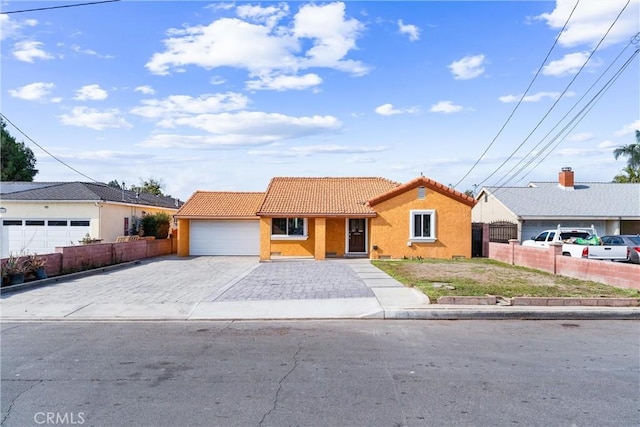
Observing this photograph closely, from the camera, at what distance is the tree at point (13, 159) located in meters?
49.2

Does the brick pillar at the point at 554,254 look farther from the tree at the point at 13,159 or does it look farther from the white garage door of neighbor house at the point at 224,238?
the tree at the point at 13,159

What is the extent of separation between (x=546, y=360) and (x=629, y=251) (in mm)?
16482

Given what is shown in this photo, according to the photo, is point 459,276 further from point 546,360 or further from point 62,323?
point 62,323

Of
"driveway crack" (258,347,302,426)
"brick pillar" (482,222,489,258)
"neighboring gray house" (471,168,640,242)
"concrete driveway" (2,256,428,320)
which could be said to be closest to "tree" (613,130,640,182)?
"neighboring gray house" (471,168,640,242)

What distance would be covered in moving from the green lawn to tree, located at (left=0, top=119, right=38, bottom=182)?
142 feet

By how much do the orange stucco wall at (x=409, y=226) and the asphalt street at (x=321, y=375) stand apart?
51.2 feet

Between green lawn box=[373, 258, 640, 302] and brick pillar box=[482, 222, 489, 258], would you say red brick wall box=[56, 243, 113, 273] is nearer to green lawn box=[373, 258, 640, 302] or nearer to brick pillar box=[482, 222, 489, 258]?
green lawn box=[373, 258, 640, 302]

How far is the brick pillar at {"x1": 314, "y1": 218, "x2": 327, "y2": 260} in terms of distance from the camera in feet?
83.8

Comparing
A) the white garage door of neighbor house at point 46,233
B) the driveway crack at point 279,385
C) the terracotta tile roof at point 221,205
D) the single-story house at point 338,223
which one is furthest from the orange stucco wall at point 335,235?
the driveway crack at point 279,385

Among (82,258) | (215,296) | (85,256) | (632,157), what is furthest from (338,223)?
(632,157)

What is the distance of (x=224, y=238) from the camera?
1162 inches

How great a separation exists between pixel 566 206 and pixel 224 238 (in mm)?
21900

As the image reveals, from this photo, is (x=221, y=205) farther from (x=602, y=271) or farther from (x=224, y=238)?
(x=602, y=271)

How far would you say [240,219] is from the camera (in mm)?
29172
